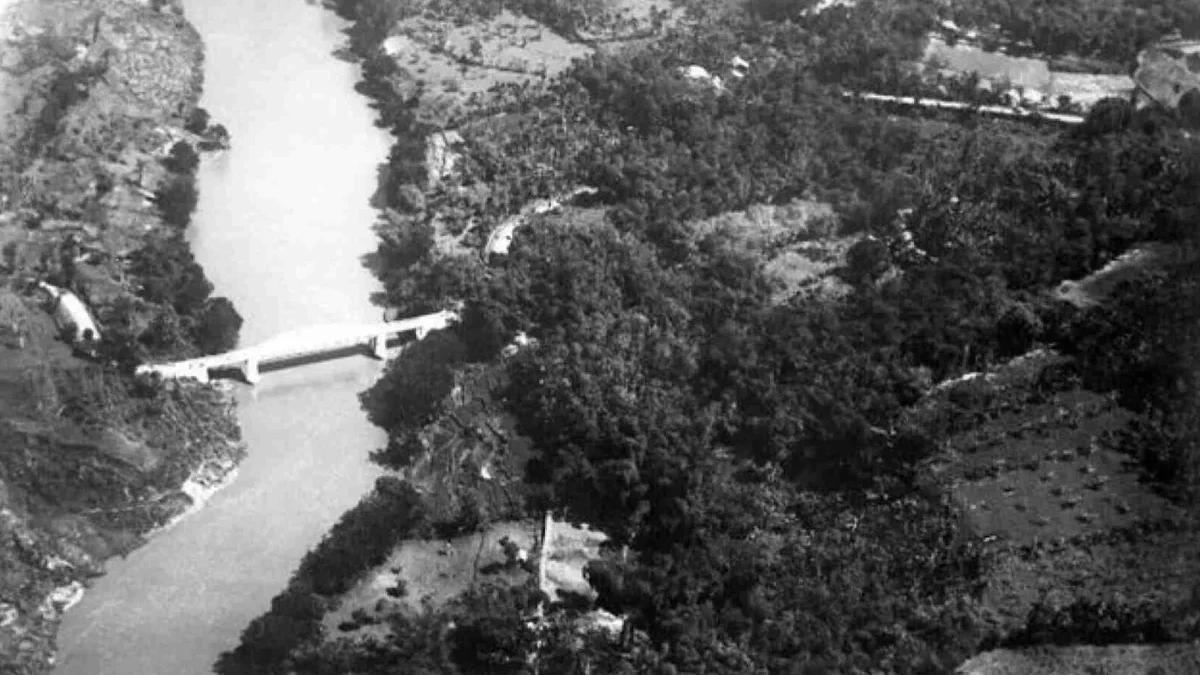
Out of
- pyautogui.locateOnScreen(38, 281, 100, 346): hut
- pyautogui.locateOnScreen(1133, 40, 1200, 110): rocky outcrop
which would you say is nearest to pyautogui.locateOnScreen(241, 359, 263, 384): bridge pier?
pyautogui.locateOnScreen(38, 281, 100, 346): hut

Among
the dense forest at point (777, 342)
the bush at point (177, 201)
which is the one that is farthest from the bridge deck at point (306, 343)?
the bush at point (177, 201)

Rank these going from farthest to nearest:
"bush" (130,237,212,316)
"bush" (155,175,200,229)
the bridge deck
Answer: "bush" (155,175,200,229), "bush" (130,237,212,316), the bridge deck

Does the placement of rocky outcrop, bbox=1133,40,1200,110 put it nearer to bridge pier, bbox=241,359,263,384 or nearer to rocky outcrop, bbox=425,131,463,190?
rocky outcrop, bbox=425,131,463,190

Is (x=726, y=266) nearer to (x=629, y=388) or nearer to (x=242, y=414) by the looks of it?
(x=629, y=388)

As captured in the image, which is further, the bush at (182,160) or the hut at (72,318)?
the bush at (182,160)

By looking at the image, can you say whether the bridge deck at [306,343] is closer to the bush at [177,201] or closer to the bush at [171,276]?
the bush at [171,276]

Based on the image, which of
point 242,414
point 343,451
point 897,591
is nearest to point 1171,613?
point 897,591

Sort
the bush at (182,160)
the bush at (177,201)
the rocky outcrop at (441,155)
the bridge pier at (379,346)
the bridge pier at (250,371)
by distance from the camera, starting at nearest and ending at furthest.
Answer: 1. the bridge pier at (250,371)
2. the bridge pier at (379,346)
3. the bush at (177,201)
4. the bush at (182,160)
5. the rocky outcrop at (441,155)
